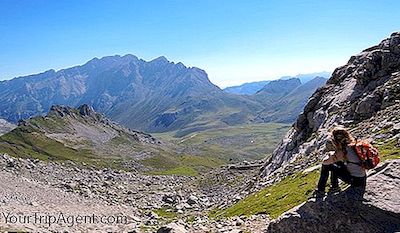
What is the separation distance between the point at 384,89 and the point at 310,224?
50236mm

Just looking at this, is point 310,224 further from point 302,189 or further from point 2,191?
point 2,191

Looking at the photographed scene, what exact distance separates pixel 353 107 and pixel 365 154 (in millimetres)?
50119

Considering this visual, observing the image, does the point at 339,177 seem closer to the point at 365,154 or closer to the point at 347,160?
the point at 347,160

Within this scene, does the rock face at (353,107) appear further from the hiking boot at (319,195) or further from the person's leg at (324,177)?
the hiking boot at (319,195)

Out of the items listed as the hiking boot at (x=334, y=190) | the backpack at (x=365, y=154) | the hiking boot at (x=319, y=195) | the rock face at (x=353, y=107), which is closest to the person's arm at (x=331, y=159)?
the backpack at (x=365, y=154)

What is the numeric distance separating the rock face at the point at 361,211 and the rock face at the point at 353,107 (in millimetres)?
30192

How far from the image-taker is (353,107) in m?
69.0

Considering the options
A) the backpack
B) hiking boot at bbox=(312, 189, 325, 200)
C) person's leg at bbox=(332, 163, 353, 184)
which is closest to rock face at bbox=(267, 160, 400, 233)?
hiking boot at bbox=(312, 189, 325, 200)

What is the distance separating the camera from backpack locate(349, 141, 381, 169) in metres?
21.6

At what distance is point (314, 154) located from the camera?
211 ft

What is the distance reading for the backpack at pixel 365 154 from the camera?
21.6 m

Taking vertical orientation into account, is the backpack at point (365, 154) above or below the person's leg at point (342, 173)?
above

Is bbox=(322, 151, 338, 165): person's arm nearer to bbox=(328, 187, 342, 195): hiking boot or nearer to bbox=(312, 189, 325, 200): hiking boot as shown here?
bbox=(328, 187, 342, 195): hiking boot

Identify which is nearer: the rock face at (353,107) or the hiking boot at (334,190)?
the hiking boot at (334,190)
